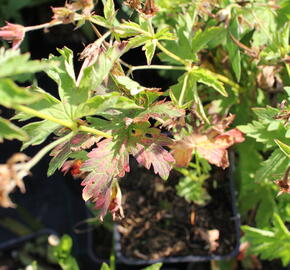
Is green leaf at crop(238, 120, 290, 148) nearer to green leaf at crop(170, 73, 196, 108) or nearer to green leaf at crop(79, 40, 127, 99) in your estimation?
green leaf at crop(170, 73, 196, 108)

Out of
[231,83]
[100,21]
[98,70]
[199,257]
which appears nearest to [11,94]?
[98,70]

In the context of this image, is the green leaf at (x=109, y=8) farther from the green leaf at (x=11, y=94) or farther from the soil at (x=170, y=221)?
the soil at (x=170, y=221)

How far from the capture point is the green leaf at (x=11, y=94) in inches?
18.2

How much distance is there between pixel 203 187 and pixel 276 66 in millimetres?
384

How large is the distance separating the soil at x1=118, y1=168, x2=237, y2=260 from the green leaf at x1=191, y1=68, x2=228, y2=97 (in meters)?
0.37

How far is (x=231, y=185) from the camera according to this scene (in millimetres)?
1168

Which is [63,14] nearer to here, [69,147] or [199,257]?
[69,147]

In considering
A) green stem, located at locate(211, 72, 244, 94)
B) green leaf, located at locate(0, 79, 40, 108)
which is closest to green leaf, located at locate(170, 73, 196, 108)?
green stem, located at locate(211, 72, 244, 94)

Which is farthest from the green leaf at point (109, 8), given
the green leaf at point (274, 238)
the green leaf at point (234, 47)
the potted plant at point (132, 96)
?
the green leaf at point (274, 238)

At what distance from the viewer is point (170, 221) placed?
1189 millimetres

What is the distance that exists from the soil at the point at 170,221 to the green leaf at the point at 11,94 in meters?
0.73

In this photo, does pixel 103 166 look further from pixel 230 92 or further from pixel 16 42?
pixel 230 92

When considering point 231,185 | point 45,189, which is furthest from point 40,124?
point 45,189

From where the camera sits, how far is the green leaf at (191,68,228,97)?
86 cm
